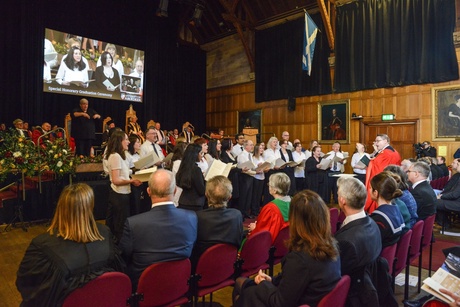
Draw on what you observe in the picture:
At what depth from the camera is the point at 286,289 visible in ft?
5.32

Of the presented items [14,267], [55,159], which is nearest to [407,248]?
[14,267]

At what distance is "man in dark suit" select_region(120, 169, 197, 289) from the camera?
6.80ft

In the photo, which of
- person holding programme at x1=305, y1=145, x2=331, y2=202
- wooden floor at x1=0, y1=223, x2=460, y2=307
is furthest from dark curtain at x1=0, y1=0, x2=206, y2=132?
person holding programme at x1=305, y1=145, x2=331, y2=202

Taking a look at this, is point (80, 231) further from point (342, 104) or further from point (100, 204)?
point (342, 104)

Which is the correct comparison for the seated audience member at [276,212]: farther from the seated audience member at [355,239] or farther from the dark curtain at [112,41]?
the dark curtain at [112,41]

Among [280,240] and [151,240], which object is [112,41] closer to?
[280,240]

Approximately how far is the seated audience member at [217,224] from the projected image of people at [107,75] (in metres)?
10.2

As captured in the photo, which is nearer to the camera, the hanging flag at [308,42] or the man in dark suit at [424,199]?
the man in dark suit at [424,199]

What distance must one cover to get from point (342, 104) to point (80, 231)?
1061 cm

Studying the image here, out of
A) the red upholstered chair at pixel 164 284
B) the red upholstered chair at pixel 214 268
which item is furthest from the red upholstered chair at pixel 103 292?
the red upholstered chair at pixel 214 268

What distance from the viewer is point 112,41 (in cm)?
1218

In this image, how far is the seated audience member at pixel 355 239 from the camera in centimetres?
198

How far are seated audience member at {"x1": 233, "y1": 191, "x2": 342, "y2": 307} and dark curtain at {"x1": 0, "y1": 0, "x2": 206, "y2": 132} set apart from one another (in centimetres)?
1080

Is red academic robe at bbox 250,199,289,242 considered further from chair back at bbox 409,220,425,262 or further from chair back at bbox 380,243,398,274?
chair back at bbox 409,220,425,262
